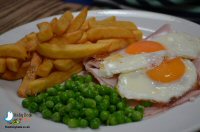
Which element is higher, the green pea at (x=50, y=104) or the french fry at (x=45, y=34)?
the french fry at (x=45, y=34)

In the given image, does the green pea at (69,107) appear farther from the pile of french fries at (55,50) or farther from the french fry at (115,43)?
the french fry at (115,43)

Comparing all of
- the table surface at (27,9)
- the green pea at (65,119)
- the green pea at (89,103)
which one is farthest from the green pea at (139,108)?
the table surface at (27,9)

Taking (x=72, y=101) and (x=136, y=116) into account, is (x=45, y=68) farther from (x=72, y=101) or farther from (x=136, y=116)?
(x=136, y=116)

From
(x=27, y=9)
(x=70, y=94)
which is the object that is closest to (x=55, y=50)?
(x=70, y=94)

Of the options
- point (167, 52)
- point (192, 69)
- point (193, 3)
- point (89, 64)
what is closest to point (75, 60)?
point (89, 64)

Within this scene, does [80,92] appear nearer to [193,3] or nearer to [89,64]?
[89,64]

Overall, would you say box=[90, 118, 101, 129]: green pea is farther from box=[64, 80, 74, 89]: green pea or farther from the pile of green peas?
box=[64, 80, 74, 89]: green pea

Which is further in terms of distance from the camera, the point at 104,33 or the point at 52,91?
the point at 104,33
